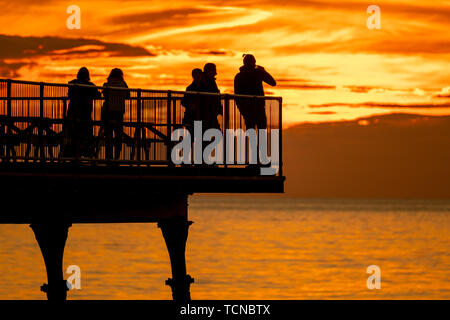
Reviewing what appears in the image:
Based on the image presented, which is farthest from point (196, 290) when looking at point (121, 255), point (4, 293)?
point (121, 255)

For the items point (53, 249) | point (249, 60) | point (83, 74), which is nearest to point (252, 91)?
point (249, 60)

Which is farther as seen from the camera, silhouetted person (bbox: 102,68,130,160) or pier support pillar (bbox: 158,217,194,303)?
pier support pillar (bbox: 158,217,194,303)

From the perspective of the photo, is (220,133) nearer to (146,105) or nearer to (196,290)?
(146,105)

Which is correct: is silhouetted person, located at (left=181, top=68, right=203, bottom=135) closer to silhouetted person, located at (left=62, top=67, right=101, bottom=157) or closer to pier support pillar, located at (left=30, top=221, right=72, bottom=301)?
silhouetted person, located at (left=62, top=67, right=101, bottom=157)

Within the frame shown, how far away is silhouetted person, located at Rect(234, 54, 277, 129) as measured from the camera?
92.7 ft

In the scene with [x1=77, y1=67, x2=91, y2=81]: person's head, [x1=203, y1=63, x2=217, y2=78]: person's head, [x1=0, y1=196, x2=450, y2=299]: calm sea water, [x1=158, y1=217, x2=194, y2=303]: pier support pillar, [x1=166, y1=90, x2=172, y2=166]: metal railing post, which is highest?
[x1=203, y1=63, x2=217, y2=78]: person's head

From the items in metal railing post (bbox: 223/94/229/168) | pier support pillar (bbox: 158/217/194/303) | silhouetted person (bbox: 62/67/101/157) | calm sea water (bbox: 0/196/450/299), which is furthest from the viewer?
calm sea water (bbox: 0/196/450/299)

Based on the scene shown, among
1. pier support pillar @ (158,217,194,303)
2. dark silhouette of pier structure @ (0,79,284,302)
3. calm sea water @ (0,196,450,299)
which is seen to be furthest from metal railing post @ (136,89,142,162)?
calm sea water @ (0,196,450,299)

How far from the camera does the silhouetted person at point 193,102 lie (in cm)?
2784

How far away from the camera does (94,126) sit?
26984 millimetres

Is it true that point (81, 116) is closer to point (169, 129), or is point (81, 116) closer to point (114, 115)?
point (114, 115)

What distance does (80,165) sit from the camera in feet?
85.7

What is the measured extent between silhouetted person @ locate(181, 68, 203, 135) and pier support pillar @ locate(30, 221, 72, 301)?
12.2 feet
